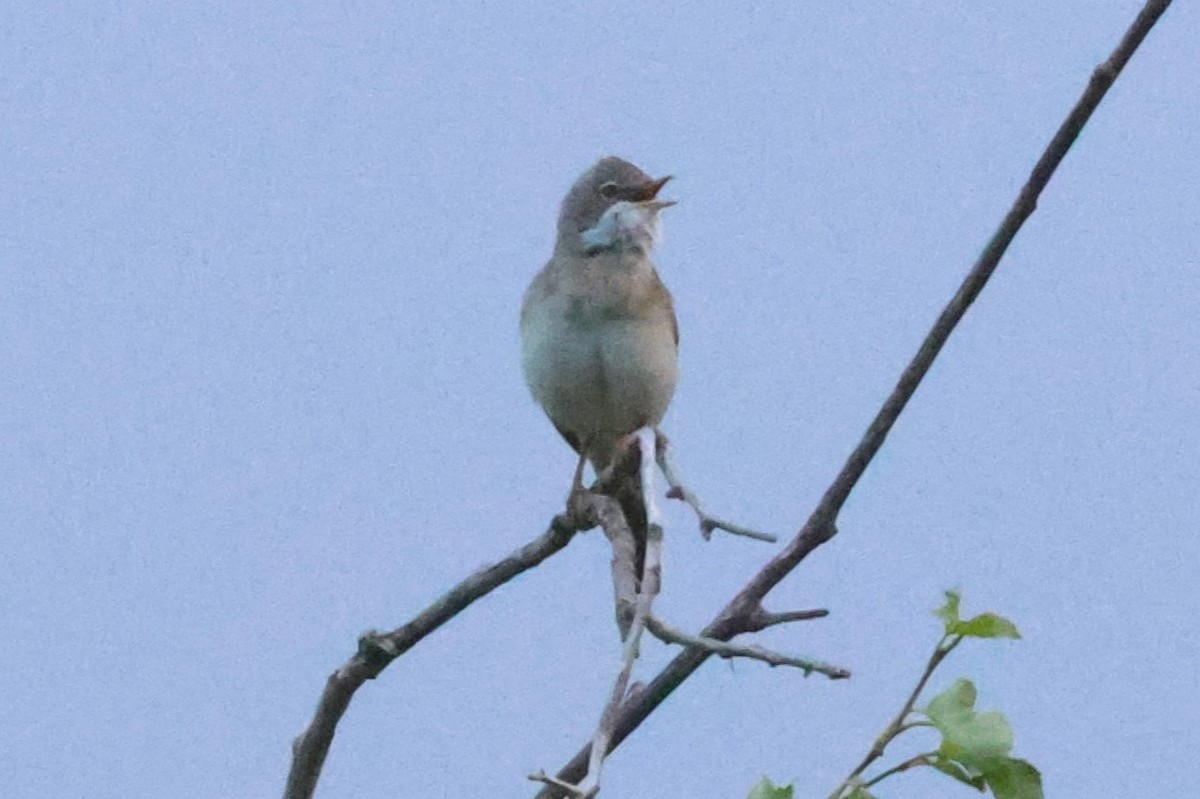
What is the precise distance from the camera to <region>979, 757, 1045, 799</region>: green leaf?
2.25 m

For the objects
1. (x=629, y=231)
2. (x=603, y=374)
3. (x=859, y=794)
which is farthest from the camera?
(x=629, y=231)

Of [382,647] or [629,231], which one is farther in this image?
[629,231]

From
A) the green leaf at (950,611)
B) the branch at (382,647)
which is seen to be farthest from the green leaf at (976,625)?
the branch at (382,647)

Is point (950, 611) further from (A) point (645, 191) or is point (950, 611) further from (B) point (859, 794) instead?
(A) point (645, 191)

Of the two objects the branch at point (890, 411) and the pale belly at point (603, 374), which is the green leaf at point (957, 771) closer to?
the branch at point (890, 411)

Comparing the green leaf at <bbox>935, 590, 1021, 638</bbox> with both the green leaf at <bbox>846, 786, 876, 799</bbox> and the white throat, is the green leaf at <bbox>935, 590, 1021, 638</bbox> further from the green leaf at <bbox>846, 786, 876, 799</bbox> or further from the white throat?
the white throat

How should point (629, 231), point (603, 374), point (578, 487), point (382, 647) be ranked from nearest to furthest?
1. point (382, 647)
2. point (578, 487)
3. point (603, 374)
4. point (629, 231)

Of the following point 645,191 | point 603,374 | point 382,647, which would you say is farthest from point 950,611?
point 645,191

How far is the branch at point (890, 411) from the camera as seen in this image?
2.13 m

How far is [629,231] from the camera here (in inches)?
196

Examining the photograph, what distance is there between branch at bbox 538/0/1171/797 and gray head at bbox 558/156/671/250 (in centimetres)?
250

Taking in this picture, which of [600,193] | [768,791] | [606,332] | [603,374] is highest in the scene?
[600,193]

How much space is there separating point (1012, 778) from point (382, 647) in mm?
1225

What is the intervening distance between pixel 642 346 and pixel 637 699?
221 cm
